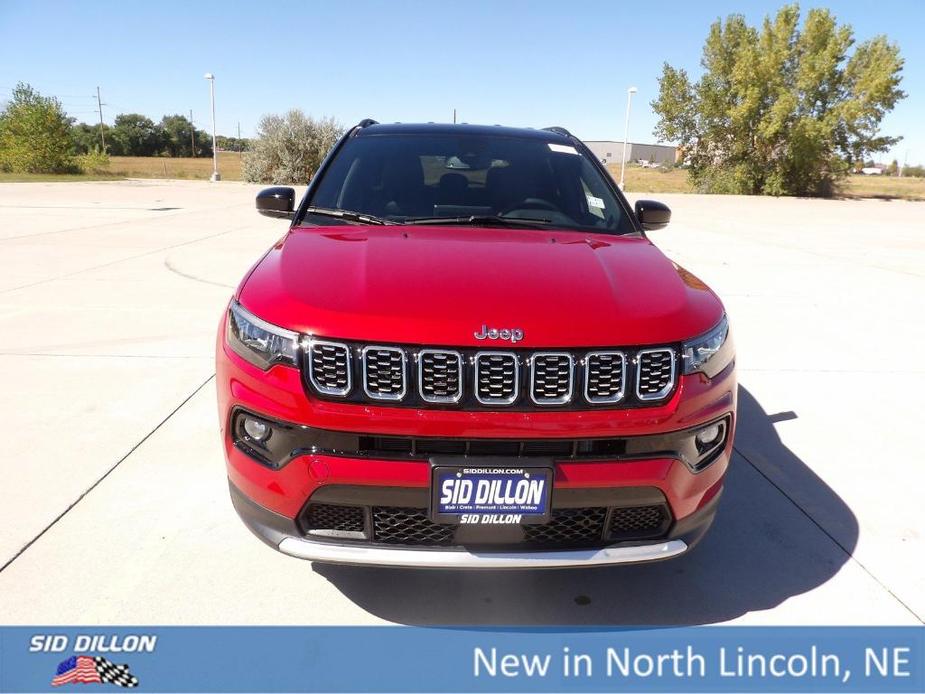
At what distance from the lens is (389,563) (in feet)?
6.46

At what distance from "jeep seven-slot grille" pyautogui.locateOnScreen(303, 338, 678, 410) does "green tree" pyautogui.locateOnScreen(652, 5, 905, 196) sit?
35.0 meters

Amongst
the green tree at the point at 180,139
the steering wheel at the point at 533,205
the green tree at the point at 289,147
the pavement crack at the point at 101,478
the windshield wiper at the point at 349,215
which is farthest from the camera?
the green tree at the point at 180,139

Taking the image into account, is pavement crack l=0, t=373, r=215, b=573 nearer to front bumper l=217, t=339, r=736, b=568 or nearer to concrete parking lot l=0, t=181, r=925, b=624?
concrete parking lot l=0, t=181, r=925, b=624

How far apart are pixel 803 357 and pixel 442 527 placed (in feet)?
15.0

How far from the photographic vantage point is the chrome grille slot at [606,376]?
6.57 feet

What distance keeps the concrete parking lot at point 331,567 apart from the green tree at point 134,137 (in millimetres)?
84469

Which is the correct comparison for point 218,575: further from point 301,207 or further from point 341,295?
point 301,207

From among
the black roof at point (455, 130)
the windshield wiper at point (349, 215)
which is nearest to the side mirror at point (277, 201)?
the windshield wiper at point (349, 215)

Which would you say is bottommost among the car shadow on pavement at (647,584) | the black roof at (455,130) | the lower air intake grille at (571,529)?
the car shadow on pavement at (647,584)

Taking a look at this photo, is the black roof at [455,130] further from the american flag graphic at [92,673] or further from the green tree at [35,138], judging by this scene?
the green tree at [35,138]

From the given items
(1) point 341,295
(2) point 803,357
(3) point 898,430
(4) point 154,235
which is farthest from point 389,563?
(4) point 154,235

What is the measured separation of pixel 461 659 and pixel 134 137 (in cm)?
→ 9308

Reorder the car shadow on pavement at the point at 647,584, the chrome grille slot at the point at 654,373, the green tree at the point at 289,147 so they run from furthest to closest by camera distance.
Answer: the green tree at the point at 289,147
the car shadow on pavement at the point at 647,584
the chrome grille slot at the point at 654,373

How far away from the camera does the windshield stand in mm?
3145
